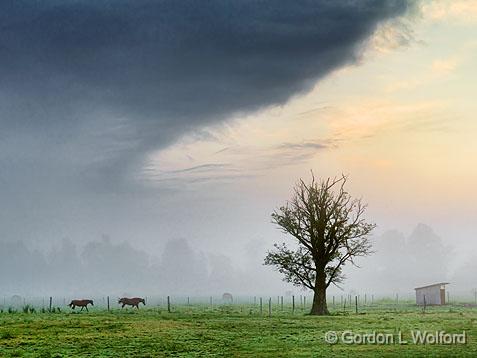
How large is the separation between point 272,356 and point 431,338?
14991 mm

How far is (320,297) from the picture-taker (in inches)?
3123

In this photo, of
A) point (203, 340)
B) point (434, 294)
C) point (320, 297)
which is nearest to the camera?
point (203, 340)

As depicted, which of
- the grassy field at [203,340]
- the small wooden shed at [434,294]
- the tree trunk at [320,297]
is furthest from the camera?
the small wooden shed at [434,294]

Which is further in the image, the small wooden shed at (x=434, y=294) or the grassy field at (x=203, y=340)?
the small wooden shed at (x=434, y=294)

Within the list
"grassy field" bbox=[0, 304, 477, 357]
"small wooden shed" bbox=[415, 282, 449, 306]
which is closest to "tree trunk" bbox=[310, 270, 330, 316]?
"grassy field" bbox=[0, 304, 477, 357]

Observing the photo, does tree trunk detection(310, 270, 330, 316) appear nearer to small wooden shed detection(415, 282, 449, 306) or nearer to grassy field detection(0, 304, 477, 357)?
grassy field detection(0, 304, 477, 357)

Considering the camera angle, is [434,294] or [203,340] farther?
[434,294]

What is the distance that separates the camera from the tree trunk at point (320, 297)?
78.4 meters

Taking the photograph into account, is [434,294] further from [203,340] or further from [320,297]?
[203,340]

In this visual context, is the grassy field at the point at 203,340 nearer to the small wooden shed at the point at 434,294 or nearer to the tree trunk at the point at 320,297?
the tree trunk at the point at 320,297

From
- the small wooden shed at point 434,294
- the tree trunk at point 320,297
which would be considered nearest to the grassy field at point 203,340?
the tree trunk at point 320,297

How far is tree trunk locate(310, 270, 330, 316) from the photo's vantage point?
257ft

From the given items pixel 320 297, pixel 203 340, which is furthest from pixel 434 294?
pixel 203 340

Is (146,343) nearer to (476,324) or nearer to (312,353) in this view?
(312,353)
